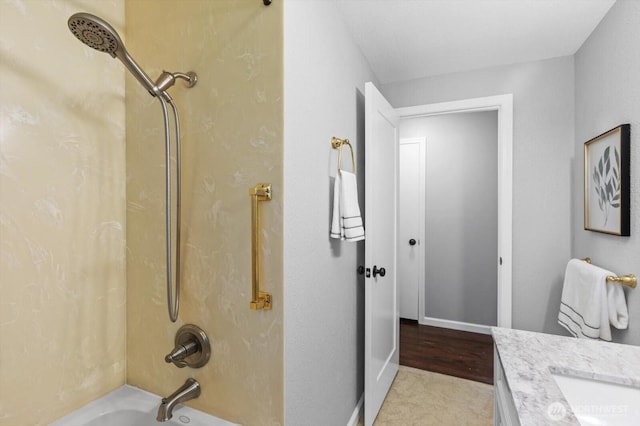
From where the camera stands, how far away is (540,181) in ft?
7.07

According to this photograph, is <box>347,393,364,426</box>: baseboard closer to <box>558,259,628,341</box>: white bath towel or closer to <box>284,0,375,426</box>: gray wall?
<box>284,0,375,426</box>: gray wall

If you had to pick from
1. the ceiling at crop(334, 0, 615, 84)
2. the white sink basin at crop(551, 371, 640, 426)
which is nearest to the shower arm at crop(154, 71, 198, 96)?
the ceiling at crop(334, 0, 615, 84)

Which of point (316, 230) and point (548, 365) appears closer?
point (548, 365)

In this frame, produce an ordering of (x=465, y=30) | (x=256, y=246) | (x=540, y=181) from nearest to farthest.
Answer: (x=256, y=246) → (x=465, y=30) → (x=540, y=181)

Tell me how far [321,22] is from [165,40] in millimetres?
682

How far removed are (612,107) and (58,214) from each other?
255 centimetres

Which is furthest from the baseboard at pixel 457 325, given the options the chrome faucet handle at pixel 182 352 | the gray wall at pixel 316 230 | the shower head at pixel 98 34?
the shower head at pixel 98 34

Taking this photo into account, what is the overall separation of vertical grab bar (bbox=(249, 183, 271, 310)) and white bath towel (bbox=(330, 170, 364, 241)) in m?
0.47

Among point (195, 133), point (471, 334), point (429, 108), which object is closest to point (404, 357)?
point (471, 334)

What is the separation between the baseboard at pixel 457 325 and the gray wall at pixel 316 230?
1842 millimetres

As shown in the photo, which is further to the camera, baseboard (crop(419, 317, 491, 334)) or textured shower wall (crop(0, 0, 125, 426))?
baseboard (crop(419, 317, 491, 334))

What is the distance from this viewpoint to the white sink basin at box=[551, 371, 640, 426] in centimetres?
80

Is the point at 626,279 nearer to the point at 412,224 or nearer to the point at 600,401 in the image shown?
the point at 600,401

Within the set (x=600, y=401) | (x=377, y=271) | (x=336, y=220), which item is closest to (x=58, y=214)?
(x=336, y=220)
